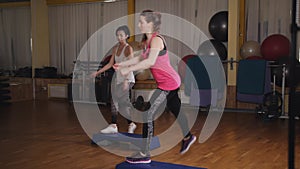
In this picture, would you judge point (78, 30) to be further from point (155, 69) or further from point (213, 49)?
point (155, 69)

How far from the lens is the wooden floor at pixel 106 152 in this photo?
357 cm

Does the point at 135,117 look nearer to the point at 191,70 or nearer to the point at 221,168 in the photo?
the point at 191,70

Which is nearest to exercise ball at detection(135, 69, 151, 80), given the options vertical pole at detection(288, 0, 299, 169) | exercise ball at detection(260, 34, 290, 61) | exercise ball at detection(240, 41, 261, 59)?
exercise ball at detection(240, 41, 261, 59)

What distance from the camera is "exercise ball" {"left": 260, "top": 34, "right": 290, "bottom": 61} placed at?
6.02 m

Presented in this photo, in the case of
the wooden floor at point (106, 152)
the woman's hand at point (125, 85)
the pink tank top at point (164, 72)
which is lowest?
the wooden floor at point (106, 152)

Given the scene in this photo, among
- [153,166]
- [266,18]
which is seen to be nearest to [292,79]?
[153,166]

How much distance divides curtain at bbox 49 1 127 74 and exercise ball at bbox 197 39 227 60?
95.9 inches

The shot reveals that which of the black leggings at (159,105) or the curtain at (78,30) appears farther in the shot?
the curtain at (78,30)

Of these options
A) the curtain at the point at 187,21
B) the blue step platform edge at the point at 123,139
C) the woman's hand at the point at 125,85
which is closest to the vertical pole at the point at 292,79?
the blue step platform edge at the point at 123,139

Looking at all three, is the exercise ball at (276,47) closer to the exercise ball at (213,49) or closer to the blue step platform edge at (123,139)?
the exercise ball at (213,49)

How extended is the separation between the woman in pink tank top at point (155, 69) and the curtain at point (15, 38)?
7328mm

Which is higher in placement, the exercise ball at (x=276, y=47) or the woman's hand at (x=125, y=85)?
the exercise ball at (x=276, y=47)

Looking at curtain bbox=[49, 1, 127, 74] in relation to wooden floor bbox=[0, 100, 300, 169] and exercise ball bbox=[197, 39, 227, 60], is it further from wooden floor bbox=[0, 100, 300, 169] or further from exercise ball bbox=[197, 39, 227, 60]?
wooden floor bbox=[0, 100, 300, 169]

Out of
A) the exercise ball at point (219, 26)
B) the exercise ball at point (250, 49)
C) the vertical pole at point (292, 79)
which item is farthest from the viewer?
the exercise ball at point (219, 26)
